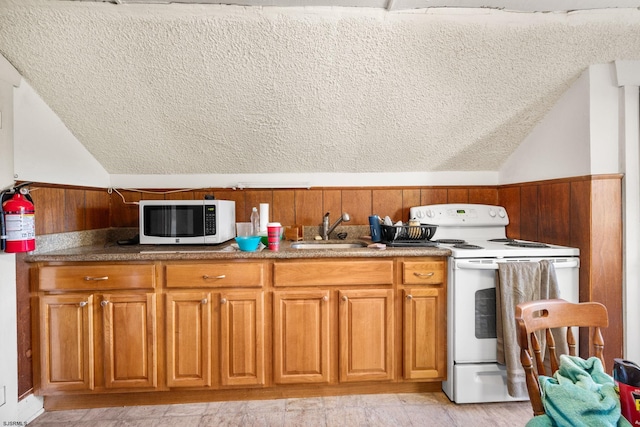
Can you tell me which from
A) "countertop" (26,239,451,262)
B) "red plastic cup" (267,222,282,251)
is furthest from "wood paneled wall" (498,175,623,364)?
"red plastic cup" (267,222,282,251)

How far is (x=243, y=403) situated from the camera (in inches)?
87.1

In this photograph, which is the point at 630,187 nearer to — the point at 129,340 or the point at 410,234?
the point at 410,234

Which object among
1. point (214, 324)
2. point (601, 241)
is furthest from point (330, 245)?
point (601, 241)

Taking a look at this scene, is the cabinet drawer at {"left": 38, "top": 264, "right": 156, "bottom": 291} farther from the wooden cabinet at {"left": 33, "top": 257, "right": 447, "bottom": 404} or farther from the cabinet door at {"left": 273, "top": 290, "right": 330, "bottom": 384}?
the cabinet door at {"left": 273, "top": 290, "right": 330, "bottom": 384}

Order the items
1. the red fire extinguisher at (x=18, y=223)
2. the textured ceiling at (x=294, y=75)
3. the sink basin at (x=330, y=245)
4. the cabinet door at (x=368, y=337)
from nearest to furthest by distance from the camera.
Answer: the red fire extinguisher at (x=18, y=223)
the textured ceiling at (x=294, y=75)
the cabinet door at (x=368, y=337)
the sink basin at (x=330, y=245)

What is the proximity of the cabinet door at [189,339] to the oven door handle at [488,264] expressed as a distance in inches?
60.4

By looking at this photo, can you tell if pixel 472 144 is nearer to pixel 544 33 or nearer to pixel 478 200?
pixel 478 200

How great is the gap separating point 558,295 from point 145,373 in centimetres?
248

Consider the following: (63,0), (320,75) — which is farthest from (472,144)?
(63,0)

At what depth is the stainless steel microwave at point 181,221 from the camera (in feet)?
7.89

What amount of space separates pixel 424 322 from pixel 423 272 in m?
0.31

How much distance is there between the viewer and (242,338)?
2.16 metres

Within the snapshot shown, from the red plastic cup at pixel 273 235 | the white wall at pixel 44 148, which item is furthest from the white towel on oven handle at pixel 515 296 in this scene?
the white wall at pixel 44 148

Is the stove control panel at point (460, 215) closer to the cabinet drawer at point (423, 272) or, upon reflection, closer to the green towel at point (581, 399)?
the cabinet drawer at point (423, 272)
